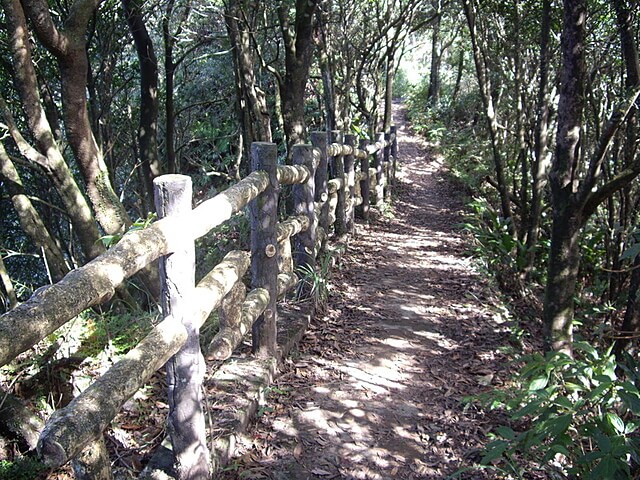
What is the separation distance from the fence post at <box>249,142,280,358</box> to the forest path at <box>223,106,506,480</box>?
1.23 ft

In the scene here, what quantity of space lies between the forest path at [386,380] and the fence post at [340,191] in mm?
387

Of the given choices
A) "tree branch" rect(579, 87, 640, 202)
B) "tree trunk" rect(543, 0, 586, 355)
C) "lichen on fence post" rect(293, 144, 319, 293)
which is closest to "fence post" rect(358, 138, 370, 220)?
"lichen on fence post" rect(293, 144, 319, 293)

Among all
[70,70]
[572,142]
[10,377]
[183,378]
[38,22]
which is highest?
[38,22]

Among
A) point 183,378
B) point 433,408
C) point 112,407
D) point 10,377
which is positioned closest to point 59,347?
point 10,377

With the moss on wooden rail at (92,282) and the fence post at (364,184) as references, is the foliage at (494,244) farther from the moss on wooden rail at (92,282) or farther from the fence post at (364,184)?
the moss on wooden rail at (92,282)

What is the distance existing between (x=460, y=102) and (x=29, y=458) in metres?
24.1

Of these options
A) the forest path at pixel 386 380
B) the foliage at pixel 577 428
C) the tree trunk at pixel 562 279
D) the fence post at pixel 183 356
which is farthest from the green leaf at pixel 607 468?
the tree trunk at pixel 562 279

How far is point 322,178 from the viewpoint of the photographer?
6.48 metres

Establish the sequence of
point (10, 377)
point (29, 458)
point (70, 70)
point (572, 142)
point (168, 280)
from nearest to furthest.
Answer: point (168, 280) < point (29, 458) < point (10, 377) < point (572, 142) < point (70, 70)

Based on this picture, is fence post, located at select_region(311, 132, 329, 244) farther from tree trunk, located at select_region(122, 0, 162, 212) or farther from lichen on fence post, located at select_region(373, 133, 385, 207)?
lichen on fence post, located at select_region(373, 133, 385, 207)

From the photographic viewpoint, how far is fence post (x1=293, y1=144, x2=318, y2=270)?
5551mm

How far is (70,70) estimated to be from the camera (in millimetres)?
5277

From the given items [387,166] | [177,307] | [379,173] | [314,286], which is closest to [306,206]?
[314,286]

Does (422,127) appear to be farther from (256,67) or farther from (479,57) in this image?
(479,57)
